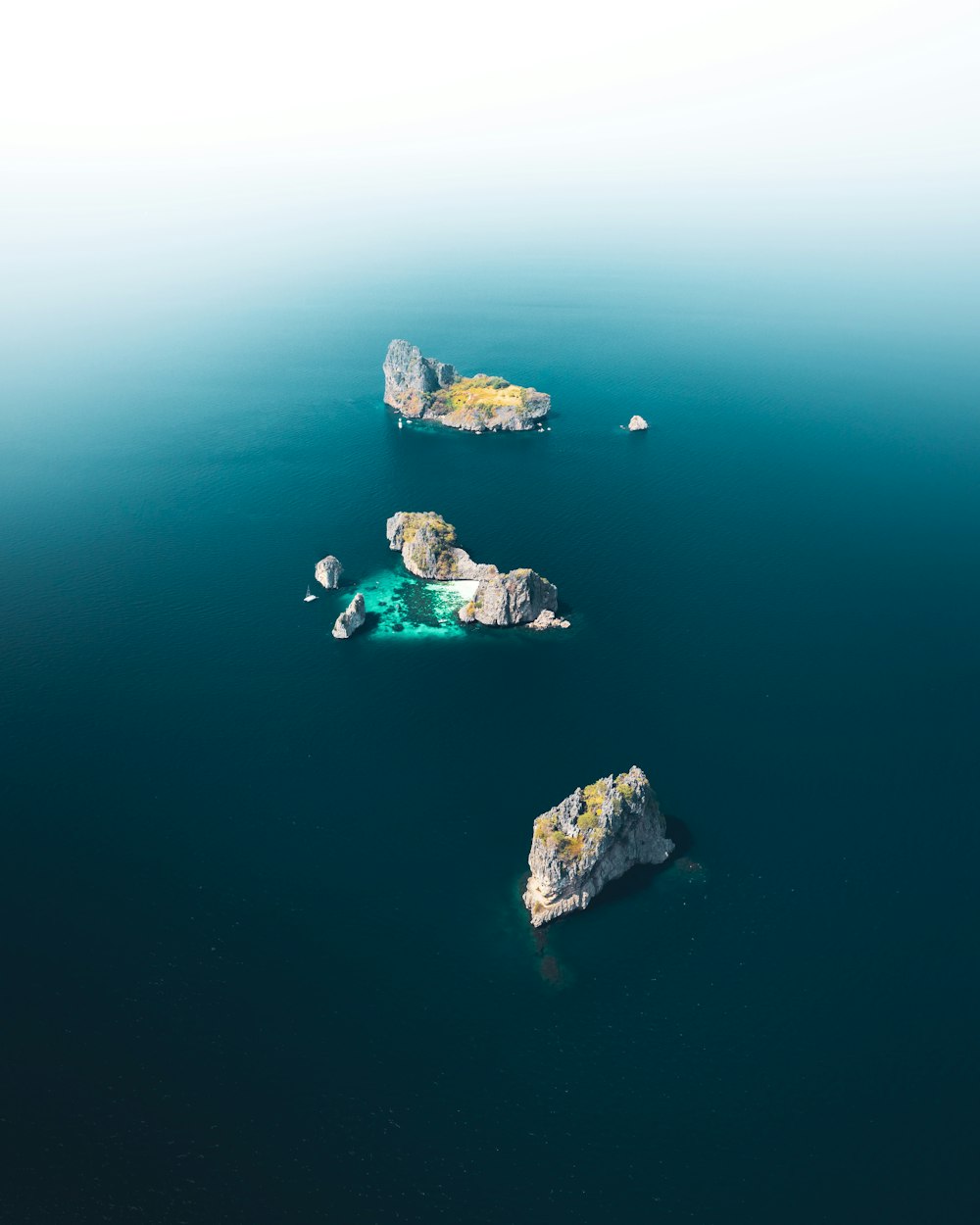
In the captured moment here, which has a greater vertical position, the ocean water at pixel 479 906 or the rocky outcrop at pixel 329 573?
the rocky outcrop at pixel 329 573

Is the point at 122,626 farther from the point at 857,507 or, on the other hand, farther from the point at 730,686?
the point at 857,507

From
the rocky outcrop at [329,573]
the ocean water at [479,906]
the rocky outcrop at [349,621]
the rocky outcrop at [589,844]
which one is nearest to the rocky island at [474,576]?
the ocean water at [479,906]

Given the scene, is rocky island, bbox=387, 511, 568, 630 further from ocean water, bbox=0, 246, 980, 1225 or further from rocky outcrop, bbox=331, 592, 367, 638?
rocky outcrop, bbox=331, 592, 367, 638

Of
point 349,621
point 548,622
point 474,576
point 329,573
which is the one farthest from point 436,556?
point 548,622

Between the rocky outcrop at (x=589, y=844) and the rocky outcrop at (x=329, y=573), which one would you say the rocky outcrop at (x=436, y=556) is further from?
the rocky outcrop at (x=589, y=844)

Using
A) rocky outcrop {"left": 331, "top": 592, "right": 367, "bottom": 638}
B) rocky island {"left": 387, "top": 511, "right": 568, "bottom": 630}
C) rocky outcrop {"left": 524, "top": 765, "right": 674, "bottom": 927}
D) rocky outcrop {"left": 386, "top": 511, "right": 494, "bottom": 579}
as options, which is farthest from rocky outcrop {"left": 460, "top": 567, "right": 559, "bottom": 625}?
rocky outcrop {"left": 524, "top": 765, "right": 674, "bottom": 927}

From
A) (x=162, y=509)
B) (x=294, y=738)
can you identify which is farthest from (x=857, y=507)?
(x=162, y=509)

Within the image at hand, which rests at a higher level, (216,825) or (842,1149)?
(216,825)
